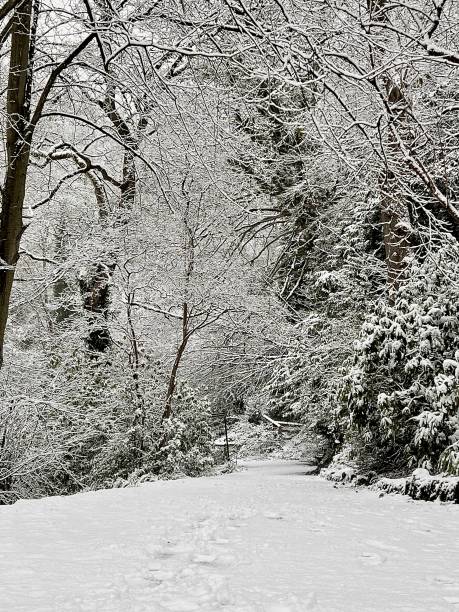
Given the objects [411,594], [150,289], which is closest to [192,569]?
[411,594]

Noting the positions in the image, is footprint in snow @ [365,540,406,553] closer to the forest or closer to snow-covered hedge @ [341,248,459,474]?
the forest

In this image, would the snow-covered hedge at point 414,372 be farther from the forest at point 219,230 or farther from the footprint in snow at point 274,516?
the footprint in snow at point 274,516

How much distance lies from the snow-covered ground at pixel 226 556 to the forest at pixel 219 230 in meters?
1.81

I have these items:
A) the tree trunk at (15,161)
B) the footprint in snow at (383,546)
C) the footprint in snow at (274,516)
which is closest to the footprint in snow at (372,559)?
the footprint in snow at (383,546)

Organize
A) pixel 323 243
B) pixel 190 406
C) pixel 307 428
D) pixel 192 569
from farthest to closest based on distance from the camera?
pixel 323 243, pixel 307 428, pixel 190 406, pixel 192 569

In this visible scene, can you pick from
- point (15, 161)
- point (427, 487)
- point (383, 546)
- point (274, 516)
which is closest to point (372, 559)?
point (383, 546)

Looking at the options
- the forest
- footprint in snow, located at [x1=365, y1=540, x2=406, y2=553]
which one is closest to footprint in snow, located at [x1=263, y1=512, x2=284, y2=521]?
footprint in snow, located at [x1=365, y1=540, x2=406, y2=553]

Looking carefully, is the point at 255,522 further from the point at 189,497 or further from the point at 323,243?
the point at 323,243

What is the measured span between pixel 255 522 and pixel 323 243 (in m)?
9.36

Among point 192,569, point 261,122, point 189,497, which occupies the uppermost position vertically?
point 261,122

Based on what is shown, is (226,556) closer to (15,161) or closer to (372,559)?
(372,559)

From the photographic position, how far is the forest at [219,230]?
13.7 ft

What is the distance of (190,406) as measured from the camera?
11.7m

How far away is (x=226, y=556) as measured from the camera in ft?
11.3
